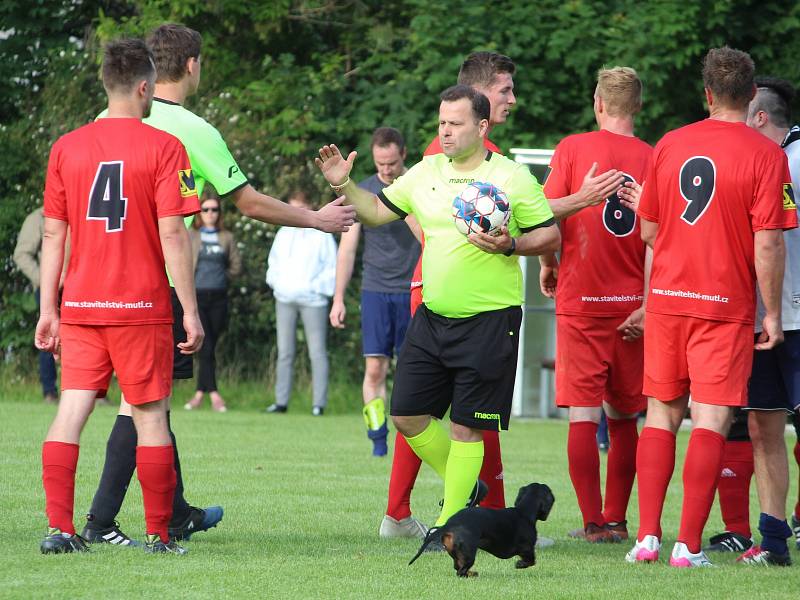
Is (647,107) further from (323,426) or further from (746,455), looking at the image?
(746,455)

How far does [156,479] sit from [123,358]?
0.56 meters

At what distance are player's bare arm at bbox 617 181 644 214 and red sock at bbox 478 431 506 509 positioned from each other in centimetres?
136

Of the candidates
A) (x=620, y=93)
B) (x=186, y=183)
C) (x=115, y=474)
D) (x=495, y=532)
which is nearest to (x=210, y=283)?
(x=620, y=93)

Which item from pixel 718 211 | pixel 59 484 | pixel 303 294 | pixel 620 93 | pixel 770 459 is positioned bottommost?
pixel 59 484

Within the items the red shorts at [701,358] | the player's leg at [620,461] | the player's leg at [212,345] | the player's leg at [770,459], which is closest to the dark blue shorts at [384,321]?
the player's leg at [620,461]

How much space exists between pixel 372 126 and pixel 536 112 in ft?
7.76

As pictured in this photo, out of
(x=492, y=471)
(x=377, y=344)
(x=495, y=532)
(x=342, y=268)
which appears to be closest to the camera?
(x=495, y=532)

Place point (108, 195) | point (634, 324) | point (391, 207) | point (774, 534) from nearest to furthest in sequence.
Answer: point (108, 195) < point (774, 534) < point (391, 207) < point (634, 324)

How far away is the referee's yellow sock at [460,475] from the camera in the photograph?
6.61 meters

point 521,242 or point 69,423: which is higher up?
point 521,242

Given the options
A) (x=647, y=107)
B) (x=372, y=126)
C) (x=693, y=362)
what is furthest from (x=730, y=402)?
(x=372, y=126)

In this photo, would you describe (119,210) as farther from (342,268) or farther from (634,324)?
(342,268)

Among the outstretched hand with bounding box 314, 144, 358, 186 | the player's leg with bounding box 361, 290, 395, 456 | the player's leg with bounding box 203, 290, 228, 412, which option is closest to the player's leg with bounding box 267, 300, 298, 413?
the player's leg with bounding box 203, 290, 228, 412

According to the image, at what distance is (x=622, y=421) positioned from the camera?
7.89m
